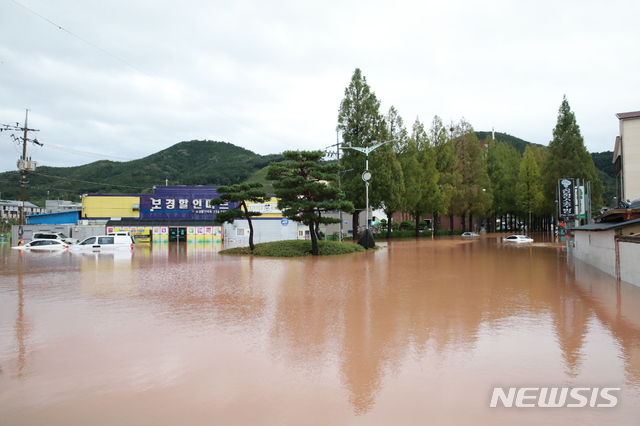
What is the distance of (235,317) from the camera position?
8156mm

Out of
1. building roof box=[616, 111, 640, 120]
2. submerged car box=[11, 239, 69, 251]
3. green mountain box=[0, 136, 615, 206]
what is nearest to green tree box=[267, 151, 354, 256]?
submerged car box=[11, 239, 69, 251]

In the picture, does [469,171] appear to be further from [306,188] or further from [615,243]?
[615,243]

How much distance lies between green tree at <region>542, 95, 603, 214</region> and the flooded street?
3770 cm

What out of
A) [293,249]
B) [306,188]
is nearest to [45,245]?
[293,249]

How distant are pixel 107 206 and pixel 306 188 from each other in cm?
2982

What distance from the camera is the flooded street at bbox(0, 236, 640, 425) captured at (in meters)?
4.14

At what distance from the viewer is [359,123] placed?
37750 mm

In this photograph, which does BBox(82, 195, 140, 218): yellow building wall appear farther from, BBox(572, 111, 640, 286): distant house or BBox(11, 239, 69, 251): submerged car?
BBox(572, 111, 640, 286): distant house

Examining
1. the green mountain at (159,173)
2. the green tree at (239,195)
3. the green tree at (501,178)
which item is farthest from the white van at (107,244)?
the green mountain at (159,173)

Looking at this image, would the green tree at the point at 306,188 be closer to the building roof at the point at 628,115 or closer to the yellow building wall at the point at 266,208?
the yellow building wall at the point at 266,208

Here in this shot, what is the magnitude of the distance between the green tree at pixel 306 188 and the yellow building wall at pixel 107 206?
2630 cm

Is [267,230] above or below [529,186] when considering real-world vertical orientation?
below

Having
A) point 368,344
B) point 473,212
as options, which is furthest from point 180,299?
point 473,212

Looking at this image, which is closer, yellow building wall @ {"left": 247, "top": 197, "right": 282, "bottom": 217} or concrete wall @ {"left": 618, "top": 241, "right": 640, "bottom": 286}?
concrete wall @ {"left": 618, "top": 241, "right": 640, "bottom": 286}
